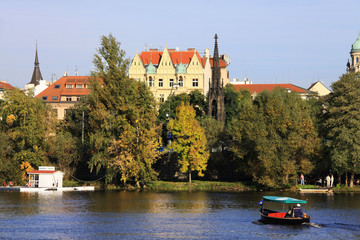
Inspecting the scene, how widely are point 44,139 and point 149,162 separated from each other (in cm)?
2014

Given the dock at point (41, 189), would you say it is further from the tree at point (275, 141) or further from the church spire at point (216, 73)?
the church spire at point (216, 73)

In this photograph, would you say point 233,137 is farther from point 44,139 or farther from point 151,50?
point 151,50

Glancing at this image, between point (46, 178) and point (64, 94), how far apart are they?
231ft

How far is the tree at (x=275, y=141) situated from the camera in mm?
95688

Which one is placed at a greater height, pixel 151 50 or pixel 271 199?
pixel 151 50

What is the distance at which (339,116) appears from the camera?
3809 inches

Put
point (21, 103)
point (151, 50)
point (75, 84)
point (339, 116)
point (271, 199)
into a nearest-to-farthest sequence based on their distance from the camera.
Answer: point (271, 199)
point (339, 116)
point (21, 103)
point (75, 84)
point (151, 50)

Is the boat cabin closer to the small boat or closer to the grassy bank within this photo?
the grassy bank

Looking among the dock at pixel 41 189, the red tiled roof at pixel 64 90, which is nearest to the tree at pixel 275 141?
the dock at pixel 41 189

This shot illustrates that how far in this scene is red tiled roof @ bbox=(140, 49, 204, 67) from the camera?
176 m

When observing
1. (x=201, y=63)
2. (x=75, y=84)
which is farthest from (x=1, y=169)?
(x=201, y=63)

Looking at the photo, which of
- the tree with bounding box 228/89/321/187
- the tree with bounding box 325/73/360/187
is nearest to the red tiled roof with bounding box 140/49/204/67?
the tree with bounding box 228/89/321/187

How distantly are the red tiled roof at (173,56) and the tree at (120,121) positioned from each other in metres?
73.3

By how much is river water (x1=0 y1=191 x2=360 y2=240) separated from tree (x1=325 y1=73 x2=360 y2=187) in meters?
6.19
